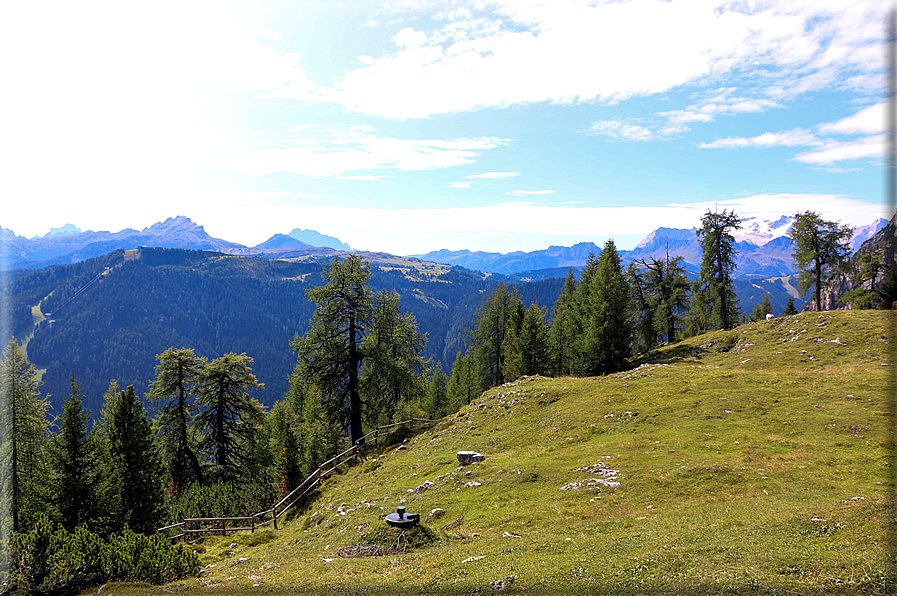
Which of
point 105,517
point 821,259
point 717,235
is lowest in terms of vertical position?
point 105,517

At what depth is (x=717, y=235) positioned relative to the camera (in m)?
53.4

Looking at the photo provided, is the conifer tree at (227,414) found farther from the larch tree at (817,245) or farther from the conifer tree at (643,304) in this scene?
the larch tree at (817,245)

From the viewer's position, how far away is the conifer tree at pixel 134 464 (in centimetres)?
2188

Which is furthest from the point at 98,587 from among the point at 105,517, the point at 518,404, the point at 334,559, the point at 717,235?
the point at 717,235

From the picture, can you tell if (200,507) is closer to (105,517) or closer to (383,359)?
(105,517)

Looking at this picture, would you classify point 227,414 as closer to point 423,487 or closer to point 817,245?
point 423,487

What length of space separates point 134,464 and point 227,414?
23.5m

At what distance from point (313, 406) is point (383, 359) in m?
20.5

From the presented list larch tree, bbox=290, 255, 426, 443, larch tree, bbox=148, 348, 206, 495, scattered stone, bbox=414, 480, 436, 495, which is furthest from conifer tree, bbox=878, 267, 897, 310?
larch tree, bbox=148, 348, 206, 495

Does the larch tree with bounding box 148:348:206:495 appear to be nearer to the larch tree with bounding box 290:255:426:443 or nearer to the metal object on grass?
the larch tree with bounding box 290:255:426:443

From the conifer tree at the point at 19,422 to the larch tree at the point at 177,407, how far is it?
839 centimetres

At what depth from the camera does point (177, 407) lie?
140ft

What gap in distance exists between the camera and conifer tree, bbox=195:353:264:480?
43.2 metres

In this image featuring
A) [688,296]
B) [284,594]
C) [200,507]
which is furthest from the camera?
[688,296]
